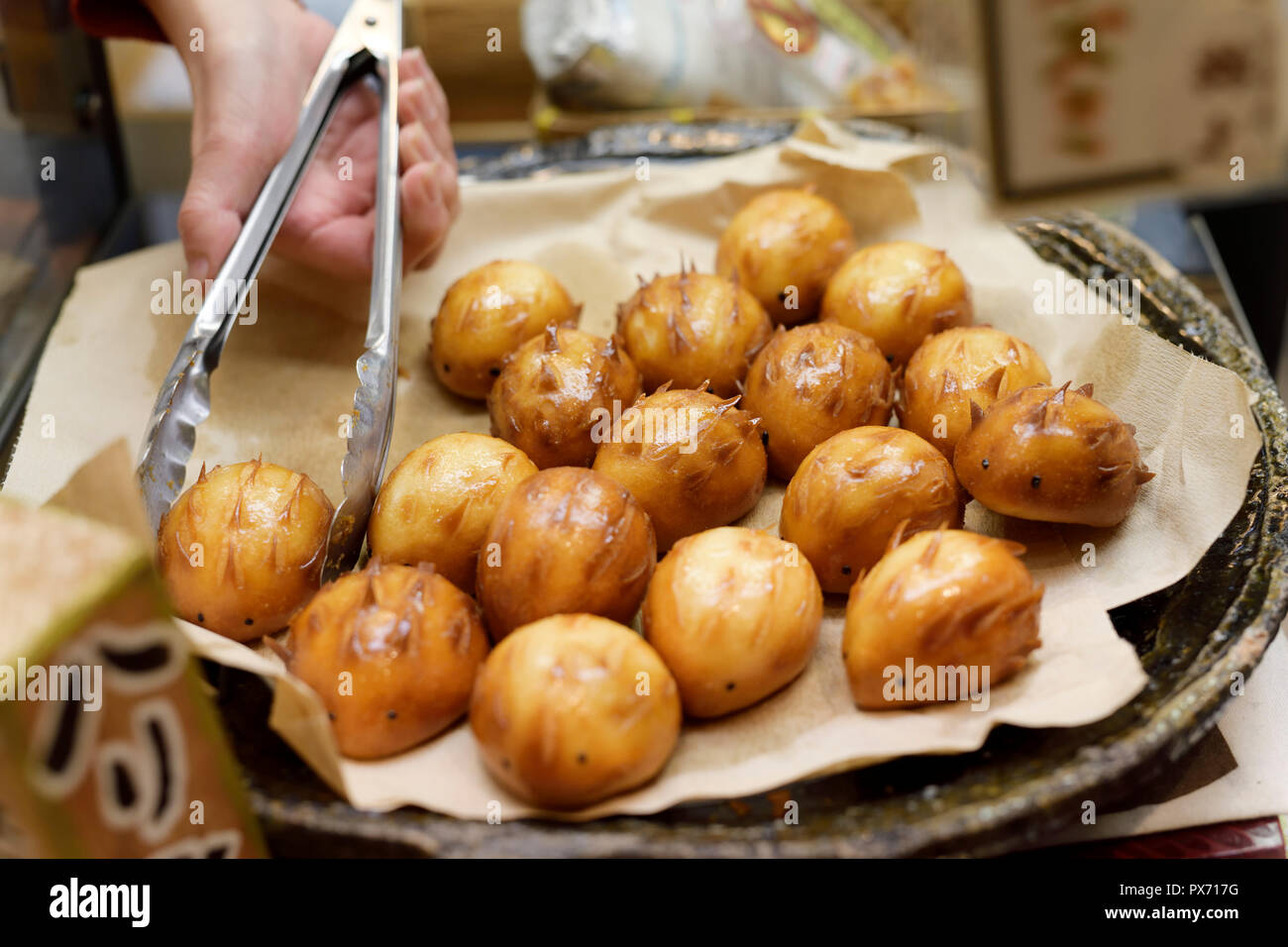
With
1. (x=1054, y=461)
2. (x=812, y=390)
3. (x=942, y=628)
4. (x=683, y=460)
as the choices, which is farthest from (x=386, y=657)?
(x=1054, y=461)

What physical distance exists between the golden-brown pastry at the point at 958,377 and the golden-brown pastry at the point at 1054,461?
4.5 inches

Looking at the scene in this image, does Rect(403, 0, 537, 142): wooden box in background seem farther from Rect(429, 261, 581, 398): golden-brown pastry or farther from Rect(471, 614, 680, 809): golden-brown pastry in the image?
Rect(471, 614, 680, 809): golden-brown pastry

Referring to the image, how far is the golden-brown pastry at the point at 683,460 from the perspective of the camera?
1.43m

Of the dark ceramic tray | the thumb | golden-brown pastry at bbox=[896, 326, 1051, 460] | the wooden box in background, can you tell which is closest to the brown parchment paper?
the dark ceramic tray

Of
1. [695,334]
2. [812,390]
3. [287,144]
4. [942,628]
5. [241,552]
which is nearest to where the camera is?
[942,628]

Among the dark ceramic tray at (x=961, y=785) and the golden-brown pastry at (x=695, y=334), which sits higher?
the golden-brown pastry at (x=695, y=334)

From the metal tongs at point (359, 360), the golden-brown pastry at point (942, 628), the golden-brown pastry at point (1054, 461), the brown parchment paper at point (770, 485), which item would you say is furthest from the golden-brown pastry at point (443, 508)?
the golden-brown pastry at point (1054, 461)

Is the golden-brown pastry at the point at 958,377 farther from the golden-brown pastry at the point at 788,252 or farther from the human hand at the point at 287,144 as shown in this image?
the human hand at the point at 287,144

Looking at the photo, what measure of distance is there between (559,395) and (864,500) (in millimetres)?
447

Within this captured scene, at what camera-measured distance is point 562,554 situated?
1.23 metres

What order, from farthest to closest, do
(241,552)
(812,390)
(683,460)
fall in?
(812,390)
(683,460)
(241,552)

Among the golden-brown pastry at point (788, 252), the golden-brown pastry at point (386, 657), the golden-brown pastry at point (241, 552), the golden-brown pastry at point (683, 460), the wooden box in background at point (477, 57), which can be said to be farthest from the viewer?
the wooden box in background at point (477, 57)

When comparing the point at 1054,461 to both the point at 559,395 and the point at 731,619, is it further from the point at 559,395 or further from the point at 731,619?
the point at 559,395
